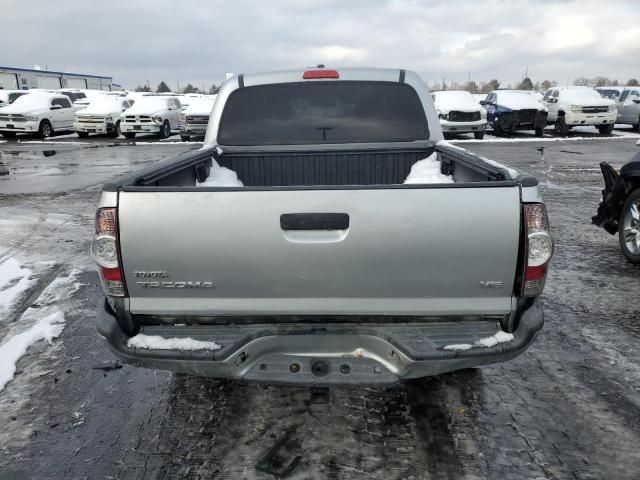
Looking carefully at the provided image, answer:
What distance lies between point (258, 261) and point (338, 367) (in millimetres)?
684

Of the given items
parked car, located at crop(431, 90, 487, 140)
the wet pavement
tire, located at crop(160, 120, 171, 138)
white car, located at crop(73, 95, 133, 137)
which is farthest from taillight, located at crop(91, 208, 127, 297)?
white car, located at crop(73, 95, 133, 137)

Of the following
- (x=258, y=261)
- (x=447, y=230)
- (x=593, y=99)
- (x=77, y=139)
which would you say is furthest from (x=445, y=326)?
(x=77, y=139)

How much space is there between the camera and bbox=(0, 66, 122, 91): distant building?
190ft

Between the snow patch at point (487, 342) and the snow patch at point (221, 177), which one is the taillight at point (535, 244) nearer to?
the snow patch at point (487, 342)

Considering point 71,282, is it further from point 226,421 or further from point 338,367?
point 338,367

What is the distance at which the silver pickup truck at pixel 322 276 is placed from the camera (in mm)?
2475

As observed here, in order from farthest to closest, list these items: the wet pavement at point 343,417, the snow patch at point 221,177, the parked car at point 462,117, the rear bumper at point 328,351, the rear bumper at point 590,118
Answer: the rear bumper at point 590,118 → the parked car at point 462,117 → the snow patch at point 221,177 → the wet pavement at point 343,417 → the rear bumper at point 328,351

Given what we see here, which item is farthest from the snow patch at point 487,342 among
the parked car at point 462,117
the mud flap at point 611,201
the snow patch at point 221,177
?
the parked car at point 462,117

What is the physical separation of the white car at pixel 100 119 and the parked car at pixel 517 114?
17.7 meters

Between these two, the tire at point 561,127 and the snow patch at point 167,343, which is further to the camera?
the tire at point 561,127

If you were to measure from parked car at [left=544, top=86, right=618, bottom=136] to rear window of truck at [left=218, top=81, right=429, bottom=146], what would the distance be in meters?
20.9

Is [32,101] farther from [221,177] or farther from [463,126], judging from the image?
[221,177]

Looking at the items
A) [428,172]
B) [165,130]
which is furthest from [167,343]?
[165,130]

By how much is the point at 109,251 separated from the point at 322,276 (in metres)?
1.09
